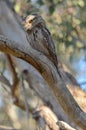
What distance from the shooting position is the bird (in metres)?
2.57

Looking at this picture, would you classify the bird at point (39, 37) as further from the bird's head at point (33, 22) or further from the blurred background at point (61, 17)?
the blurred background at point (61, 17)

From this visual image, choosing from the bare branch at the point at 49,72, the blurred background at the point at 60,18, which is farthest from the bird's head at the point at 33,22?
the blurred background at the point at 60,18

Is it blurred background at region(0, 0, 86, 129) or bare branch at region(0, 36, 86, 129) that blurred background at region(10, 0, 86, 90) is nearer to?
blurred background at region(0, 0, 86, 129)

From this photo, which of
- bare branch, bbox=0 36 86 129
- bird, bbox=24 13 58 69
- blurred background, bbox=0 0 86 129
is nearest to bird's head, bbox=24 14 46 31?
bird, bbox=24 13 58 69

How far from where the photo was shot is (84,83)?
193 inches

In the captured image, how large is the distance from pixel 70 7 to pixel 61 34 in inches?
14.2

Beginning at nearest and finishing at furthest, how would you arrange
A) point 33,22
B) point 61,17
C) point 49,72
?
point 49,72
point 33,22
point 61,17

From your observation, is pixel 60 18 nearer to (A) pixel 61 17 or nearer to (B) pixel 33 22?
(A) pixel 61 17

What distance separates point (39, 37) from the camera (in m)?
2.65

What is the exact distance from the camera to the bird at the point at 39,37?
2.57 m

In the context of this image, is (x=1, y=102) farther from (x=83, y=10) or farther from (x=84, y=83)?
(x=84, y=83)

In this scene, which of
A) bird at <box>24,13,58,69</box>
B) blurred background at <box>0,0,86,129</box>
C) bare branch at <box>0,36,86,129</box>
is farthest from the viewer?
blurred background at <box>0,0,86,129</box>

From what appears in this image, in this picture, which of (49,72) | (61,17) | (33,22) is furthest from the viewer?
(61,17)

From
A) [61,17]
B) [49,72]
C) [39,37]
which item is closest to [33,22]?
[39,37]
